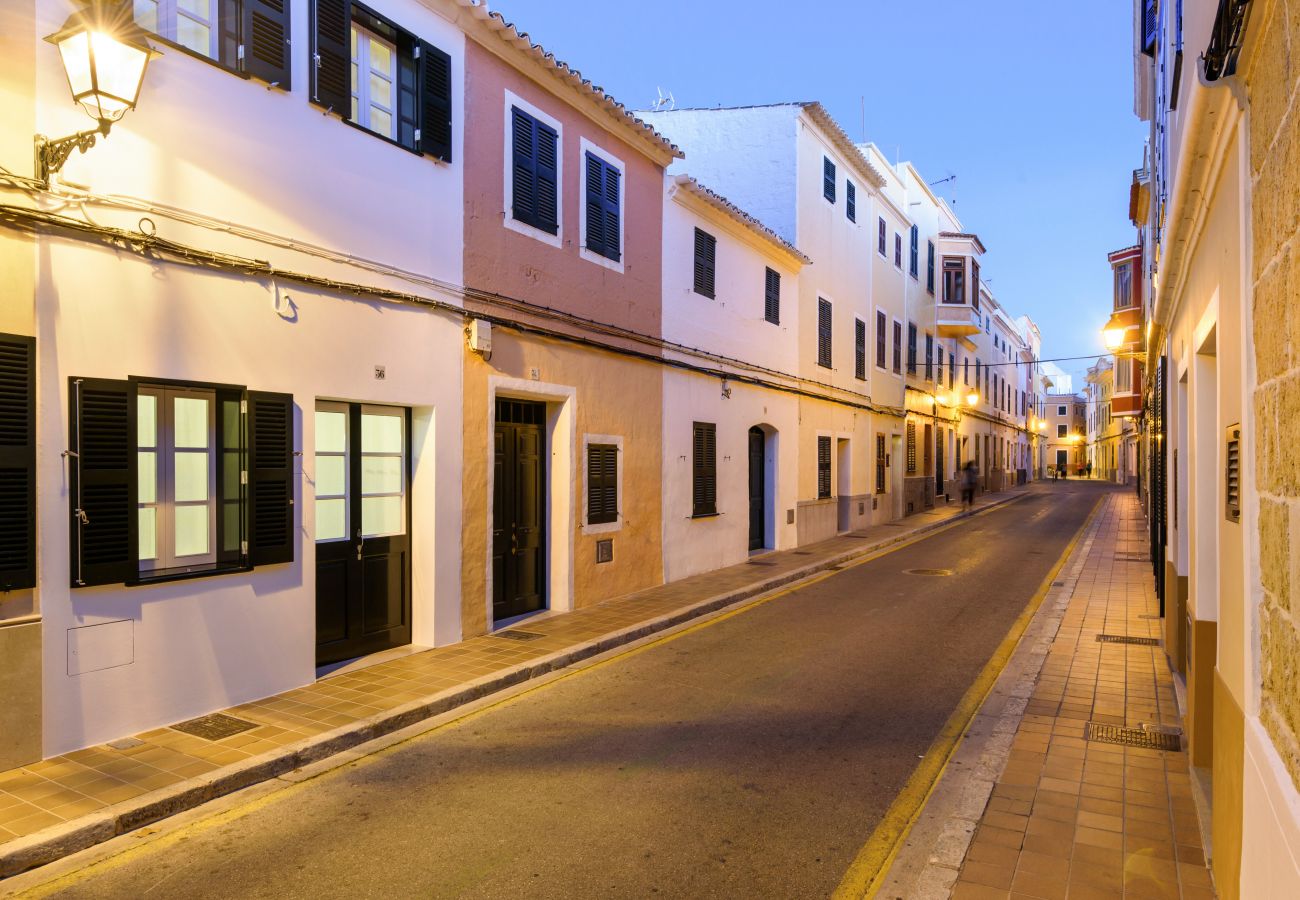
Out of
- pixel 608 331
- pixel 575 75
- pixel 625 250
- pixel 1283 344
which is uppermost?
pixel 575 75

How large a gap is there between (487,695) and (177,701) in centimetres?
245

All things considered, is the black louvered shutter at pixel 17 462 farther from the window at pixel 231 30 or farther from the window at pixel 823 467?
the window at pixel 823 467

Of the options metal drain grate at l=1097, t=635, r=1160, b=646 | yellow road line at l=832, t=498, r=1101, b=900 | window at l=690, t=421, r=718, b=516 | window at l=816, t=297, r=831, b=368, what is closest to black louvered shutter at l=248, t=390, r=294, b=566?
yellow road line at l=832, t=498, r=1101, b=900

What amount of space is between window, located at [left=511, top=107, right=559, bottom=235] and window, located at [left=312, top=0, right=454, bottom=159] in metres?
1.18

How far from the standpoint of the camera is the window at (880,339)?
960 inches

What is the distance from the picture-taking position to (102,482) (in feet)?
19.1

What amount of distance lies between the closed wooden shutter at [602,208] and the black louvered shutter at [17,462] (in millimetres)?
7015

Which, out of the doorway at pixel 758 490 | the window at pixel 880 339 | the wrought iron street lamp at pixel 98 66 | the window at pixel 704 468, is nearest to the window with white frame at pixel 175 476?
the wrought iron street lamp at pixel 98 66

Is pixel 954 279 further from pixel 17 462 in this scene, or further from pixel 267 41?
pixel 17 462

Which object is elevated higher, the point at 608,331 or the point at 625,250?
the point at 625,250

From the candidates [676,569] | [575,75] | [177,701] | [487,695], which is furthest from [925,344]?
[177,701]

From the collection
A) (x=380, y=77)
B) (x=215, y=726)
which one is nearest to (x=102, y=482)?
(x=215, y=726)

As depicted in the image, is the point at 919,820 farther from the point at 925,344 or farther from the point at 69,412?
the point at 925,344

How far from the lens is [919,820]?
4.93 metres
